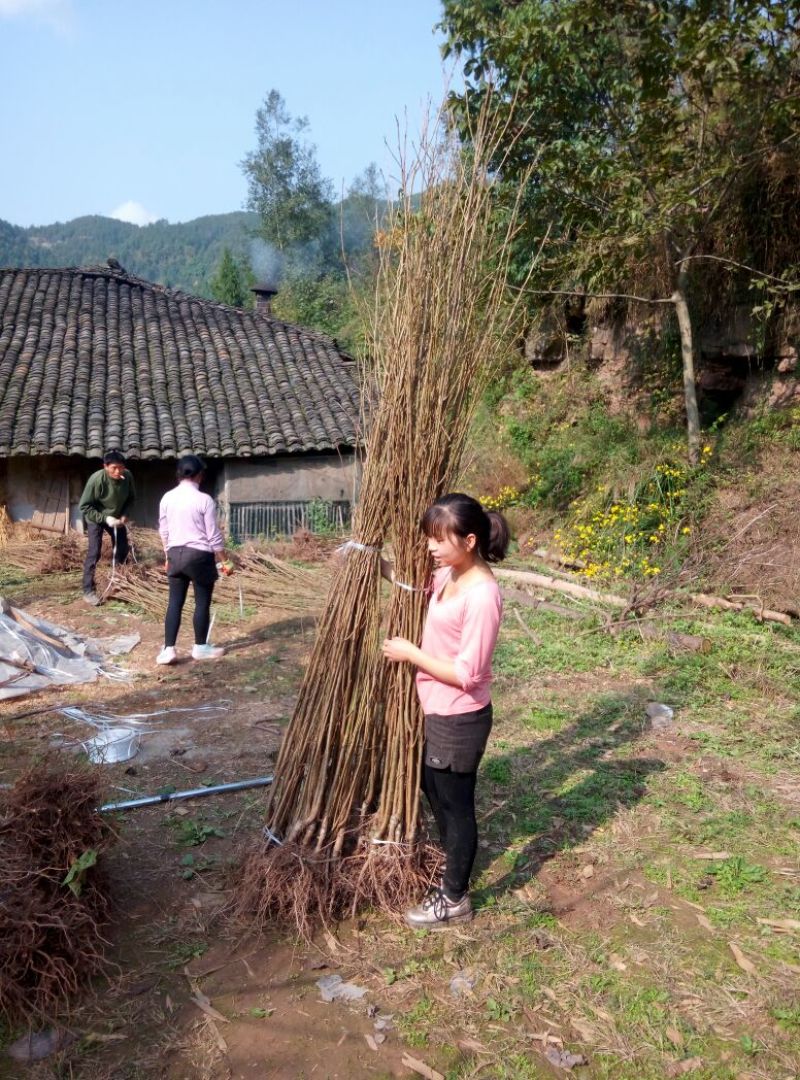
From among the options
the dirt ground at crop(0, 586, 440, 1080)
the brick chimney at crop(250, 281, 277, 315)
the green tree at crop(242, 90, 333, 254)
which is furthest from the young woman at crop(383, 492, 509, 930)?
the green tree at crop(242, 90, 333, 254)

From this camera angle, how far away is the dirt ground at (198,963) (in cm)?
213

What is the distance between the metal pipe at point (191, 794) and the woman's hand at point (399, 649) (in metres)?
1.32

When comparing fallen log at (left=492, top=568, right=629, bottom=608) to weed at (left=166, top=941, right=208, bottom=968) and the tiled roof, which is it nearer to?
weed at (left=166, top=941, right=208, bottom=968)

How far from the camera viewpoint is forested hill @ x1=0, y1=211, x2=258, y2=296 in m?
78.4

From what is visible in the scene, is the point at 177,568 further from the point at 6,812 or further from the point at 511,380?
the point at 511,380

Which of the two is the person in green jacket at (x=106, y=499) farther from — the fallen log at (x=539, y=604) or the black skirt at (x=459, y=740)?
the black skirt at (x=459, y=740)

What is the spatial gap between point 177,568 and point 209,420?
778cm

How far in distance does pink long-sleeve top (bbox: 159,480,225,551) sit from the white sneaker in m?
0.83

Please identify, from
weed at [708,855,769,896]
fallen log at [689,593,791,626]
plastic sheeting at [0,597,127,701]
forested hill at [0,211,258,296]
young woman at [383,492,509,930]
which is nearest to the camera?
young woman at [383,492,509,930]

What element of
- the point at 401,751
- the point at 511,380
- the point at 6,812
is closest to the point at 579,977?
the point at 401,751

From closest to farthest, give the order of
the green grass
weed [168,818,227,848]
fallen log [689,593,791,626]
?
the green grass < weed [168,818,227,848] < fallen log [689,593,791,626]

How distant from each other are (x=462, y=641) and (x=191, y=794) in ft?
5.91

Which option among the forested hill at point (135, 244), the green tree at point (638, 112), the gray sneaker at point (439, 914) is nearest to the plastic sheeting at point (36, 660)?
the gray sneaker at point (439, 914)

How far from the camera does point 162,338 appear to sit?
1450 cm
